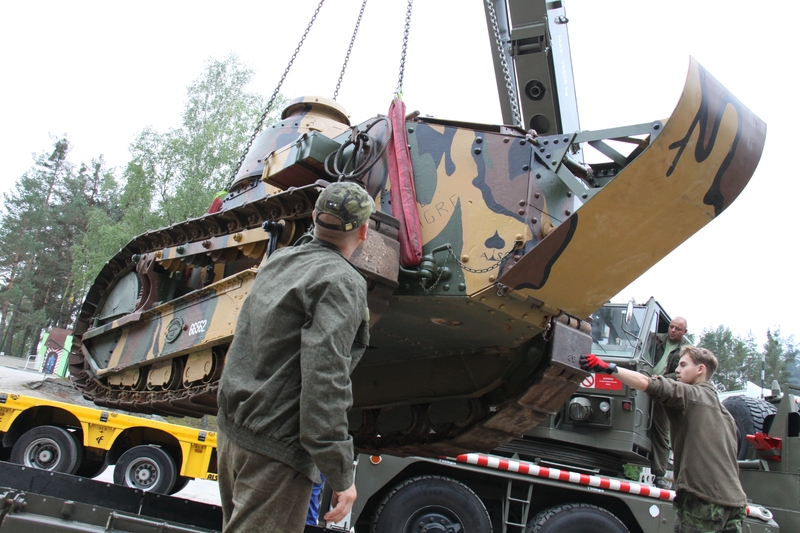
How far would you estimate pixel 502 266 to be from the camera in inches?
127

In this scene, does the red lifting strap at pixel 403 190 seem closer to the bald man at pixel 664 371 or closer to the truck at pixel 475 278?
the truck at pixel 475 278

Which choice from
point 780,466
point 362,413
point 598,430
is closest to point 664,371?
point 598,430

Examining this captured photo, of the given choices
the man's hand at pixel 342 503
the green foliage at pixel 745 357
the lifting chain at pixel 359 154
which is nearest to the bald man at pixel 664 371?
the lifting chain at pixel 359 154

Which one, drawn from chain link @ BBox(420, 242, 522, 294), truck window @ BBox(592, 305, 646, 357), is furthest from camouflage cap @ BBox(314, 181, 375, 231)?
truck window @ BBox(592, 305, 646, 357)

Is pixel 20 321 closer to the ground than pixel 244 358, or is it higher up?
higher up

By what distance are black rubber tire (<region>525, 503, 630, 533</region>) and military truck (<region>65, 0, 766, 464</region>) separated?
1694mm

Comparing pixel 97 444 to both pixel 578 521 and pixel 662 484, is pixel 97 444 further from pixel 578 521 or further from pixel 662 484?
pixel 662 484

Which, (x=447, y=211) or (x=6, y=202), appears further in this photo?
(x=6, y=202)

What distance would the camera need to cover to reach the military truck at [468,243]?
3.01 m

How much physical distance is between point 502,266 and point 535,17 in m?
2.76

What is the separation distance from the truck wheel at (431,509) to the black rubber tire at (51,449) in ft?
11.8

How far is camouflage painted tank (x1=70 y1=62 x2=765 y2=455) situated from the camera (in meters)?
2.99

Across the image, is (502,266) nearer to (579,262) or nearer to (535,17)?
(579,262)

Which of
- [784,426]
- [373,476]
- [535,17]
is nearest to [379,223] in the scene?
[535,17]
